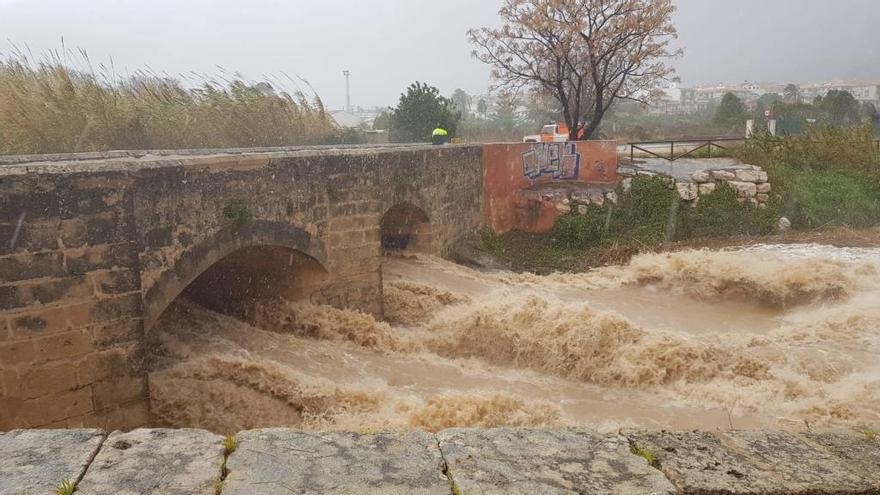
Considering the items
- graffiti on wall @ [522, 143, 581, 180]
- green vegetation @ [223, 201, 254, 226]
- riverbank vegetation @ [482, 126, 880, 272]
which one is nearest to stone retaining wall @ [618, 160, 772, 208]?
riverbank vegetation @ [482, 126, 880, 272]

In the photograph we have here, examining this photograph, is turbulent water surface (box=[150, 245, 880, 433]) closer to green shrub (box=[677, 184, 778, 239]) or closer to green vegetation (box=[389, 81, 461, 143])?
green shrub (box=[677, 184, 778, 239])

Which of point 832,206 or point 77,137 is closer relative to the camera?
point 77,137

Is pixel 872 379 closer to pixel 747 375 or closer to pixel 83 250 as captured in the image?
pixel 747 375

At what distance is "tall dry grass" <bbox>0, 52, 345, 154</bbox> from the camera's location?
1481 cm

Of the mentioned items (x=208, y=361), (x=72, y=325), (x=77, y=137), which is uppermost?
(x=77, y=137)

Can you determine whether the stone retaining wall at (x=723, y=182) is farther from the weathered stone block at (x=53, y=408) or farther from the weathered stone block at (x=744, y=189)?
the weathered stone block at (x=53, y=408)

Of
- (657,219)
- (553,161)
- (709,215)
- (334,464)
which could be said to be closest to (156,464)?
(334,464)

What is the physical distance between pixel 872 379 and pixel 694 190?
10247mm

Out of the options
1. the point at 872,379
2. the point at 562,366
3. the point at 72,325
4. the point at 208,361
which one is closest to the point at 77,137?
the point at 208,361

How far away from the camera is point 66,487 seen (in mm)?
2484

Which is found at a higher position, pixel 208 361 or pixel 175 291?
→ pixel 175 291

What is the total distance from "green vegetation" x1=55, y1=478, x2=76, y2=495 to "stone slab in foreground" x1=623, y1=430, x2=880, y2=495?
2.18 meters

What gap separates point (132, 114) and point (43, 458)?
15.5m

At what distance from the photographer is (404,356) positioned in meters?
9.38
